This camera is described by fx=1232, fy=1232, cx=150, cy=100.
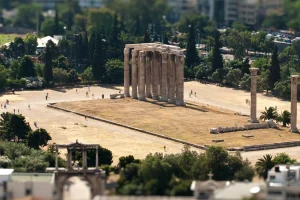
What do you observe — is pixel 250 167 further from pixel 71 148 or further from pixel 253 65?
pixel 253 65

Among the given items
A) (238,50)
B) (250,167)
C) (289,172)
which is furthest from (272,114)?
(238,50)

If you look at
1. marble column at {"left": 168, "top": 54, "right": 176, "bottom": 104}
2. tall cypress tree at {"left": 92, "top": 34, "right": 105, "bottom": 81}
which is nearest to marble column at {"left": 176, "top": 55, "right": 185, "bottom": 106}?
marble column at {"left": 168, "top": 54, "right": 176, "bottom": 104}

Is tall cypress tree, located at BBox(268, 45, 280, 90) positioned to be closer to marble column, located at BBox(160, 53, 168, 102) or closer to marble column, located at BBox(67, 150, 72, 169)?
marble column, located at BBox(160, 53, 168, 102)

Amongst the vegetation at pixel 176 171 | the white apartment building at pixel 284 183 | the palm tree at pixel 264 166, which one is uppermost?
the white apartment building at pixel 284 183

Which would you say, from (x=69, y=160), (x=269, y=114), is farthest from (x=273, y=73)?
A: (x=69, y=160)

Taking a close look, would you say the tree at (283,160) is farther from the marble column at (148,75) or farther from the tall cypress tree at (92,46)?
the tall cypress tree at (92,46)

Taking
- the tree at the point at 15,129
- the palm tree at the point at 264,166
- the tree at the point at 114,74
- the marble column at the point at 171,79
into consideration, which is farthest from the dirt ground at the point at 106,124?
the palm tree at the point at 264,166

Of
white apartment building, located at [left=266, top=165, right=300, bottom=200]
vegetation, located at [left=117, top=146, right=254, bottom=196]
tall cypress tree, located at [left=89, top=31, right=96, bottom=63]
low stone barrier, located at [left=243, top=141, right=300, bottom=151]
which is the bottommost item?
low stone barrier, located at [left=243, top=141, right=300, bottom=151]
